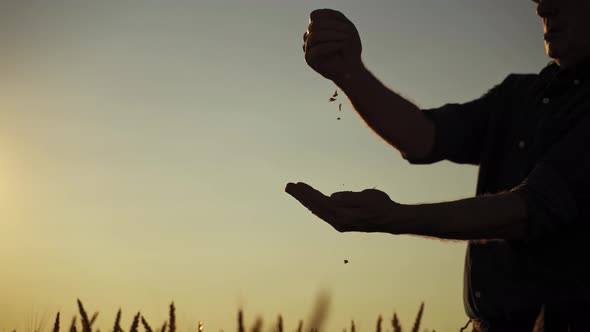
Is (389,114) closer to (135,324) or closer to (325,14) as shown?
(325,14)

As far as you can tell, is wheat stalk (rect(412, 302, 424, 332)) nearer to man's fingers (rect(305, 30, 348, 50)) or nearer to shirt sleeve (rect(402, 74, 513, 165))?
shirt sleeve (rect(402, 74, 513, 165))

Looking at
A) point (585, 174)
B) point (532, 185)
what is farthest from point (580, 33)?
point (532, 185)

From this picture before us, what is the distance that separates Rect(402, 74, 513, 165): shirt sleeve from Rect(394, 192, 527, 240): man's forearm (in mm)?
790

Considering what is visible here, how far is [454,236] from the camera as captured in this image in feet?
6.70

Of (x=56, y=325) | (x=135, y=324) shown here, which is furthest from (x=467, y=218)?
(x=56, y=325)

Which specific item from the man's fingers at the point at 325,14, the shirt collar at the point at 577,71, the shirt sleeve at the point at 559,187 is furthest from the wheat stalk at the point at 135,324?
the shirt collar at the point at 577,71

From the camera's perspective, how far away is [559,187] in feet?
7.04

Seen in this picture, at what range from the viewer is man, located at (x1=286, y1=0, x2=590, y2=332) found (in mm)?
2006

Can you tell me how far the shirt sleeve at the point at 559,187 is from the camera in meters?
2.07

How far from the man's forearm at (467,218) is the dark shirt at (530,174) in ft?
0.17

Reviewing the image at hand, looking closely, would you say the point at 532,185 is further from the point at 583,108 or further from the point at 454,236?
the point at 583,108

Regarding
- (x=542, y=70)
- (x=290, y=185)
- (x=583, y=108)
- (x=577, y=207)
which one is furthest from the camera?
(x=542, y=70)

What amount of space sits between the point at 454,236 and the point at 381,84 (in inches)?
35.6

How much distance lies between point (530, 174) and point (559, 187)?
0.31 feet
